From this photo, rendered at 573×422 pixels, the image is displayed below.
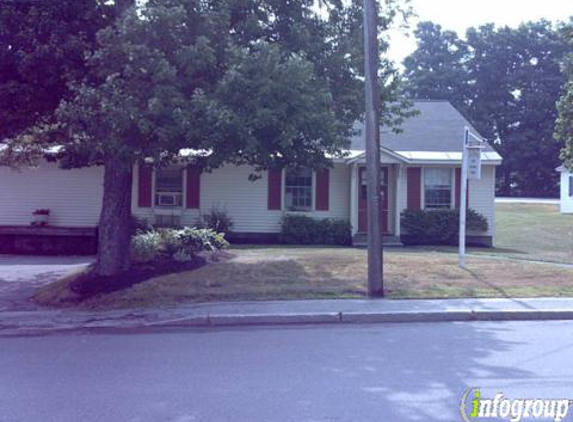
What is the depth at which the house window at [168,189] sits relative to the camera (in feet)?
71.3

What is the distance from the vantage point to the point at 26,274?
15.1 metres

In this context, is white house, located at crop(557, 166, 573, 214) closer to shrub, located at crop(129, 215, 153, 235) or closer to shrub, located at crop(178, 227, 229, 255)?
shrub, located at crop(129, 215, 153, 235)

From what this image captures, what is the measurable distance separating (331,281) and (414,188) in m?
9.60

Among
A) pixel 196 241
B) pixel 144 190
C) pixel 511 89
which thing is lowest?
pixel 196 241

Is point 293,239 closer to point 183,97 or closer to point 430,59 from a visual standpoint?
point 183,97

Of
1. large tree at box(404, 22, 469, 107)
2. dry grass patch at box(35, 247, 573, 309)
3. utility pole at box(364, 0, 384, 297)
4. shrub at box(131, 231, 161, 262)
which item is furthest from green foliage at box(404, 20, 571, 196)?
utility pole at box(364, 0, 384, 297)

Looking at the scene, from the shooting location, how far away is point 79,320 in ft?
32.9

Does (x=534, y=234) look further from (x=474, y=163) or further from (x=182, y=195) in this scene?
(x=182, y=195)

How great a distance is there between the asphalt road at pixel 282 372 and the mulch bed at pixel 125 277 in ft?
8.09

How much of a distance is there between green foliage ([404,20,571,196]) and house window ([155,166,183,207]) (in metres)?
43.4

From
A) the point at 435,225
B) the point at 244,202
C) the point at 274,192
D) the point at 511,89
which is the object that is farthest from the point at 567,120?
the point at 511,89

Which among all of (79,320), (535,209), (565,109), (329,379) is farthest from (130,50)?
(535,209)

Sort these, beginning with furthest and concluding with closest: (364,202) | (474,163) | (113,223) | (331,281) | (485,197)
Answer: (364,202), (485,197), (474,163), (331,281), (113,223)

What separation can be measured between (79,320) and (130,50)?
418 cm
